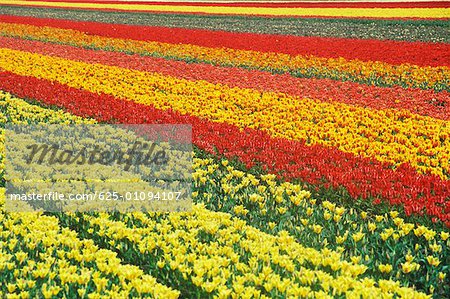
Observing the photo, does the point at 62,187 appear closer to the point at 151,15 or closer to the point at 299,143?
the point at 299,143

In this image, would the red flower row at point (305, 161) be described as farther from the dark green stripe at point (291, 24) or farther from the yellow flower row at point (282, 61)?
the dark green stripe at point (291, 24)

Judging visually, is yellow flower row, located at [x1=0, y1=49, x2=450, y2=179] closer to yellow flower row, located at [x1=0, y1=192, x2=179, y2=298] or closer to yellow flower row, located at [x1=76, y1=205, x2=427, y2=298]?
yellow flower row, located at [x1=76, y1=205, x2=427, y2=298]

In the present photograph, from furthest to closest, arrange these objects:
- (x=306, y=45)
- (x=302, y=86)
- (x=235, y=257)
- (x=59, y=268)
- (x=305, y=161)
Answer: (x=306, y=45), (x=302, y=86), (x=305, y=161), (x=235, y=257), (x=59, y=268)

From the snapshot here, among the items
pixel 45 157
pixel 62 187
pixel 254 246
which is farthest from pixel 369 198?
pixel 45 157

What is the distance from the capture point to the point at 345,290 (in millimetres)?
3693

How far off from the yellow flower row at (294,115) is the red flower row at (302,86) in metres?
0.67

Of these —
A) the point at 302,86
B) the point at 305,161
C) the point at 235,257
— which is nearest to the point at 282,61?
the point at 302,86

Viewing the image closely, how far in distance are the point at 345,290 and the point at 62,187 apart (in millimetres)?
3350

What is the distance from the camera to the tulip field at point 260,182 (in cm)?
397

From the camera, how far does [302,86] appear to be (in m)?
12.0

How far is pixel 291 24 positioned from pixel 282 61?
12600 mm
